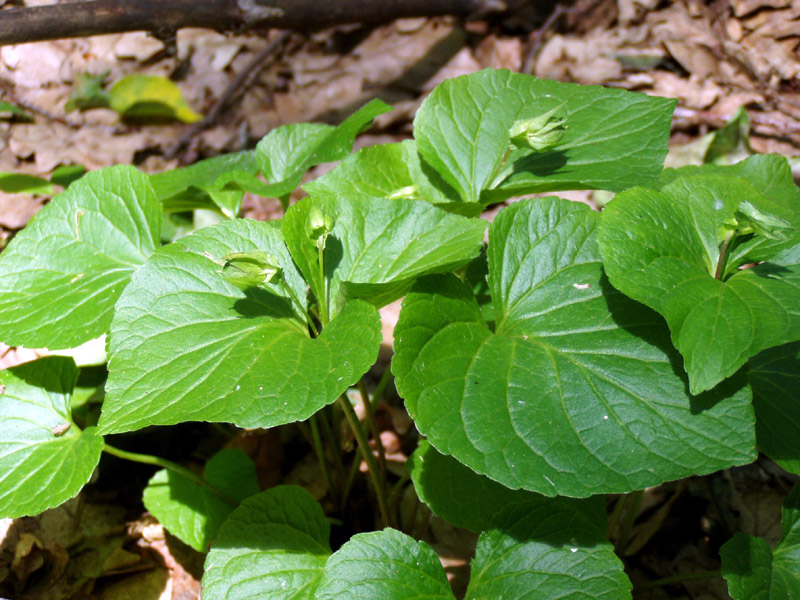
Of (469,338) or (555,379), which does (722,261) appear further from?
(469,338)

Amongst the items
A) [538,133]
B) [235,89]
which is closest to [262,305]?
[538,133]

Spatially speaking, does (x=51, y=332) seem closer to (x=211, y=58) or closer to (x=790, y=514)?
(x=790, y=514)

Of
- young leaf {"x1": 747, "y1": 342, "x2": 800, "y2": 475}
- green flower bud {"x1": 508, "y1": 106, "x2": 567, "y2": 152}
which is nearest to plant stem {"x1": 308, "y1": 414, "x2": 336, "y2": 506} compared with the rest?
green flower bud {"x1": 508, "y1": 106, "x2": 567, "y2": 152}

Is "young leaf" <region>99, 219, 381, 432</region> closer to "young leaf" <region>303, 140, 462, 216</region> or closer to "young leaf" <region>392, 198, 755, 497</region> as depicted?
"young leaf" <region>392, 198, 755, 497</region>

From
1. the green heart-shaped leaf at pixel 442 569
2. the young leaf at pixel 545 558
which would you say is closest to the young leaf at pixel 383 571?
the green heart-shaped leaf at pixel 442 569

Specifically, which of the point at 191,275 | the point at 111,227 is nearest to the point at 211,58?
the point at 111,227

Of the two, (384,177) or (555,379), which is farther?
(384,177)
